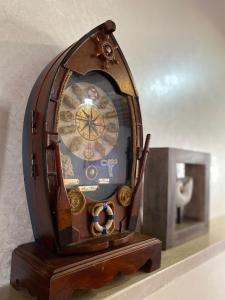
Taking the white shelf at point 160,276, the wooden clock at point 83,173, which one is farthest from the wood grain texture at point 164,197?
the wooden clock at point 83,173

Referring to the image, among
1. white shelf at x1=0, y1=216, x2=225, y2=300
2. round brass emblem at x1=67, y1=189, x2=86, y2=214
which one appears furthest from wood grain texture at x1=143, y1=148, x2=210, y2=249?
round brass emblem at x1=67, y1=189, x2=86, y2=214

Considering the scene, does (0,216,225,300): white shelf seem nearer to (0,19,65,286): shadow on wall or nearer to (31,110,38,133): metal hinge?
(0,19,65,286): shadow on wall

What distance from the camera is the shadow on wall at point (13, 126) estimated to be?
545mm

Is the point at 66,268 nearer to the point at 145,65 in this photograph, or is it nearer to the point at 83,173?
the point at 83,173

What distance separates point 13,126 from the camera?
0.56 meters

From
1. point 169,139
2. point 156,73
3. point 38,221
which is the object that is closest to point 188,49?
point 156,73

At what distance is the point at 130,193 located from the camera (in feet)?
1.98

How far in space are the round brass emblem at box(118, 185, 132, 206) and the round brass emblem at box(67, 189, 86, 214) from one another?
0.33 feet

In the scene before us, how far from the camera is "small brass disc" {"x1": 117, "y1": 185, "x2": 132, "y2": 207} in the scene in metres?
0.58

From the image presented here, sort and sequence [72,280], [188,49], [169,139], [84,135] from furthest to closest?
[188,49] → [169,139] → [84,135] → [72,280]

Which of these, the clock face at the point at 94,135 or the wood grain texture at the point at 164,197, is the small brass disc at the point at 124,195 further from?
the wood grain texture at the point at 164,197

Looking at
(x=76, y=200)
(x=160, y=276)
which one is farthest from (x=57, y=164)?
(x=160, y=276)

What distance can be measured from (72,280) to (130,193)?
9.0 inches

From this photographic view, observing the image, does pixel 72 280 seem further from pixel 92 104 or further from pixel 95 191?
pixel 92 104
